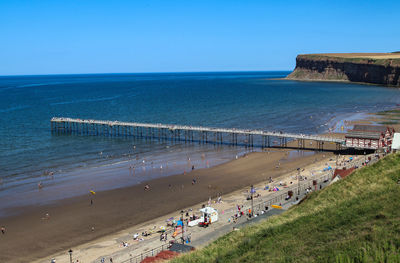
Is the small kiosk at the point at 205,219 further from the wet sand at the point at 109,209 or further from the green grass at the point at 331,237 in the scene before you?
the green grass at the point at 331,237

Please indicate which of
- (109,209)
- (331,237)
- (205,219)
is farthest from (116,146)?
(331,237)

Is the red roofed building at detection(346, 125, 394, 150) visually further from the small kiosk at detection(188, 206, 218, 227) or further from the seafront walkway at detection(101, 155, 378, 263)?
the small kiosk at detection(188, 206, 218, 227)

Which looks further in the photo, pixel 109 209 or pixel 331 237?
pixel 109 209

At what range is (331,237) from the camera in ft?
54.7

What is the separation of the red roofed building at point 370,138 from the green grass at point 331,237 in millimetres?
27380

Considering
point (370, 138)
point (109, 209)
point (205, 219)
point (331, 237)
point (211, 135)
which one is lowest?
point (109, 209)

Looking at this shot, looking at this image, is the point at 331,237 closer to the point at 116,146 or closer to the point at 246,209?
the point at 246,209

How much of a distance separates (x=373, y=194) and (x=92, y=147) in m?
49.8

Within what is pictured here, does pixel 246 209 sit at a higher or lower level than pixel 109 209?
higher

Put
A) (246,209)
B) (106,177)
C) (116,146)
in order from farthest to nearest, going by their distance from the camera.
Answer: (116,146) < (106,177) < (246,209)

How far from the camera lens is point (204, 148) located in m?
64.1

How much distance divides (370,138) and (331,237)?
39707 mm

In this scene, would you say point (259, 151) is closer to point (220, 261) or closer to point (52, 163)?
point (52, 163)

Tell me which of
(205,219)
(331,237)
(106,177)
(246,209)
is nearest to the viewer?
(331,237)
